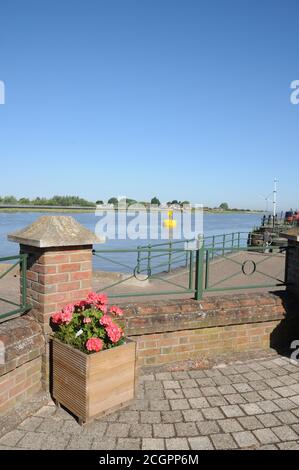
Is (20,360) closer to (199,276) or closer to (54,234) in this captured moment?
(54,234)

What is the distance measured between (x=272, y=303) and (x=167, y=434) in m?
2.69

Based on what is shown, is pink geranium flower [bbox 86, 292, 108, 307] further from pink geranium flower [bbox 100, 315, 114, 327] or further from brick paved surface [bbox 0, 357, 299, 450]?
brick paved surface [bbox 0, 357, 299, 450]

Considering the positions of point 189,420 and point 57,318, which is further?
point 57,318

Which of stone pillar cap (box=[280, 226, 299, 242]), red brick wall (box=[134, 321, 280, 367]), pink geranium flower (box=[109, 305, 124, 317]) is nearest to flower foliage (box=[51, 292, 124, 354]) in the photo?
pink geranium flower (box=[109, 305, 124, 317])

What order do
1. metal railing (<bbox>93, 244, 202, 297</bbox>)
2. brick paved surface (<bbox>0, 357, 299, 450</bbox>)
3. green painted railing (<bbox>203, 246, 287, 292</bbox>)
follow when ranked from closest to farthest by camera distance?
brick paved surface (<bbox>0, 357, 299, 450</bbox>) < metal railing (<bbox>93, 244, 202, 297</bbox>) < green painted railing (<bbox>203, 246, 287, 292</bbox>)

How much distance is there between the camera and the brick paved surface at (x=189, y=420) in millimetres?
3240

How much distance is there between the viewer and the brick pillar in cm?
394

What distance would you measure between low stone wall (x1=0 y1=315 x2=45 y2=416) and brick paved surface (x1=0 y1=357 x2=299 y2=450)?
0.26 metres

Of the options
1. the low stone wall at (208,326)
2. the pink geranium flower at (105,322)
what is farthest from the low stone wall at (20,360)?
the low stone wall at (208,326)

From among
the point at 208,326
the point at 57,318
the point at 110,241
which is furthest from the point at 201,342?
the point at 110,241

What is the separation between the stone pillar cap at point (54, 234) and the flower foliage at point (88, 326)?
0.64 meters

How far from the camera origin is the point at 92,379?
138 inches

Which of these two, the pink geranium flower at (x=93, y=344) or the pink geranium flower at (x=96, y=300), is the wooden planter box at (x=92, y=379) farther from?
the pink geranium flower at (x=96, y=300)

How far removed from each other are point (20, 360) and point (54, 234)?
1302mm
